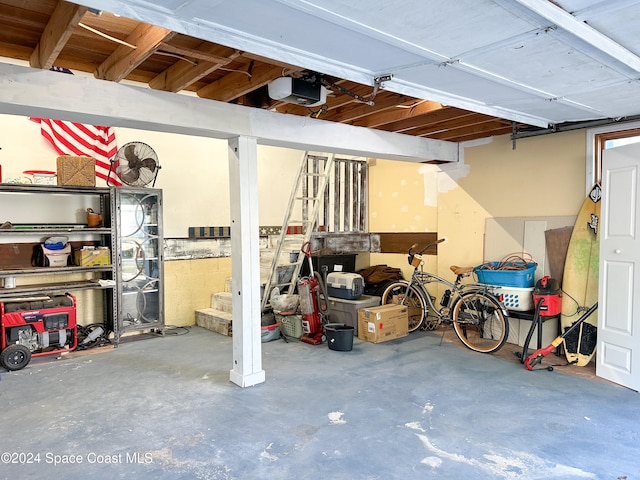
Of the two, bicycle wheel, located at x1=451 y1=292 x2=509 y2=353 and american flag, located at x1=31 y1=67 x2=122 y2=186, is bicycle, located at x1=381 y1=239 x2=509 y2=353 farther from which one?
american flag, located at x1=31 y1=67 x2=122 y2=186

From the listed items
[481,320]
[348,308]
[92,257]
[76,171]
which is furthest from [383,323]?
[76,171]

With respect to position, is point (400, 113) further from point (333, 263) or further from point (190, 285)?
point (190, 285)

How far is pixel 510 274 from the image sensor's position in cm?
475

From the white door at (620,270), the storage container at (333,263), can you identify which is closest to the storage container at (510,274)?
the white door at (620,270)

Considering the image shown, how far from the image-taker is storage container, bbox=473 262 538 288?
15.5 feet

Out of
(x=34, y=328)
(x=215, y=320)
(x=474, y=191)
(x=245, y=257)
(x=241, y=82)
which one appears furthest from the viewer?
(x=215, y=320)

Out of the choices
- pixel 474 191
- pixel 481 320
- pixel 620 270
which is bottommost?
pixel 481 320

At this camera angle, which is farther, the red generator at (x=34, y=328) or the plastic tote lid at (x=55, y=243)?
the plastic tote lid at (x=55, y=243)

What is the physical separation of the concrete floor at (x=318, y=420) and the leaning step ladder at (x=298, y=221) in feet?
5.74

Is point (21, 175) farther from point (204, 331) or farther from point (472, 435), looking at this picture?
point (472, 435)

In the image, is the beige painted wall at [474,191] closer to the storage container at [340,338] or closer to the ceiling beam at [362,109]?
the storage container at [340,338]

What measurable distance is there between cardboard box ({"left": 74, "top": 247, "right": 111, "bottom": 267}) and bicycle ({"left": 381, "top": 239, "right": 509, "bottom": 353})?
A: 357cm

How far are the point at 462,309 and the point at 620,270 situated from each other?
1.70 meters

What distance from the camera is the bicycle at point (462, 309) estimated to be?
4863mm
